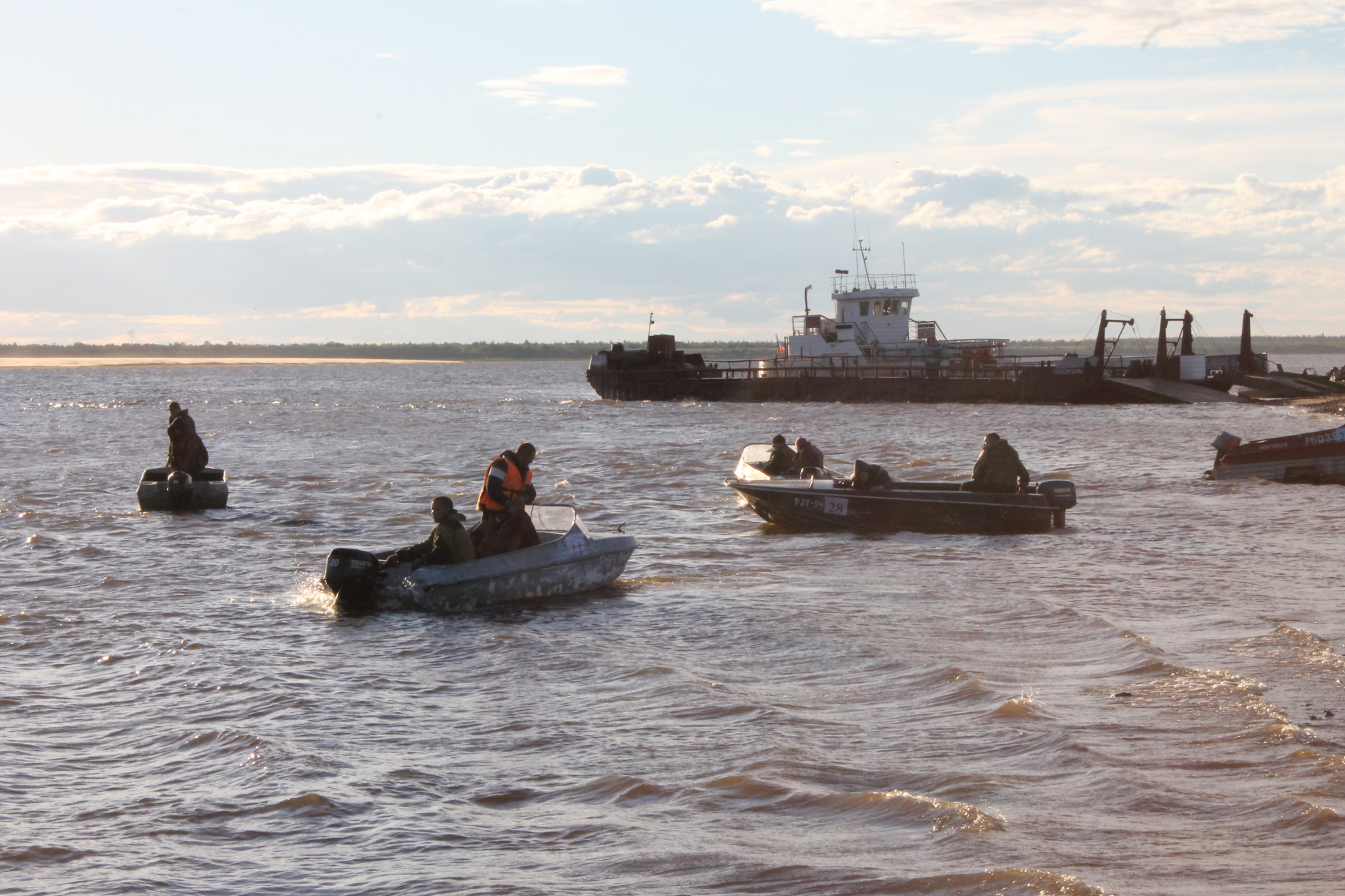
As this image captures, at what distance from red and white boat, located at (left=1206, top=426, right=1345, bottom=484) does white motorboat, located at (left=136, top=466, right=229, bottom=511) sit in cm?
1998

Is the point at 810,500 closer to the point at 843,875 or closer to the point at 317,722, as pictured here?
the point at 317,722

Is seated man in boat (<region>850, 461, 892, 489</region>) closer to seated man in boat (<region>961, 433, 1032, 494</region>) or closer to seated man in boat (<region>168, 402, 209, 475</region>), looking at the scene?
seated man in boat (<region>961, 433, 1032, 494</region>)

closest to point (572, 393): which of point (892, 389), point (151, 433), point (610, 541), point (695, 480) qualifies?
point (892, 389)

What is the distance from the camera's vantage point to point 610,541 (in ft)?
45.1

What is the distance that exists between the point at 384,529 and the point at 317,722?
10.6 metres

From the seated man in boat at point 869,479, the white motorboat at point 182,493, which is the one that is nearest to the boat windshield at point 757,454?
the seated man in boat at point 869,479

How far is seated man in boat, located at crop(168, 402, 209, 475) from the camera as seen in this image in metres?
20.9

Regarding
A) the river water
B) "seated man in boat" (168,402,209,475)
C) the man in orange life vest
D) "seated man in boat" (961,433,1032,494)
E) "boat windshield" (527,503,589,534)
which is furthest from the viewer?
"seated man in boat" (168,402,209,475)

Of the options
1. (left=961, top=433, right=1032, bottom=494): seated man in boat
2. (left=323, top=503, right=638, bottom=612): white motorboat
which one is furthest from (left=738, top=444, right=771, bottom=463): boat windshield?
(left=323, top=503, right=638, bottom=612): white motorboat

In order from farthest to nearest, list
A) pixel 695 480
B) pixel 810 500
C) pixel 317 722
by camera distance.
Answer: pixel 695 480, pixel 810 500, pixel 317 722

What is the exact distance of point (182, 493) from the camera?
20.9m

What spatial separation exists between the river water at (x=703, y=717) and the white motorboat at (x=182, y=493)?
1321mm

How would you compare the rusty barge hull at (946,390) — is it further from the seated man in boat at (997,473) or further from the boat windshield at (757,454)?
the seated man in boat at (997,473)

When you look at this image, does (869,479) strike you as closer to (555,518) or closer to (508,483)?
(555,518)
